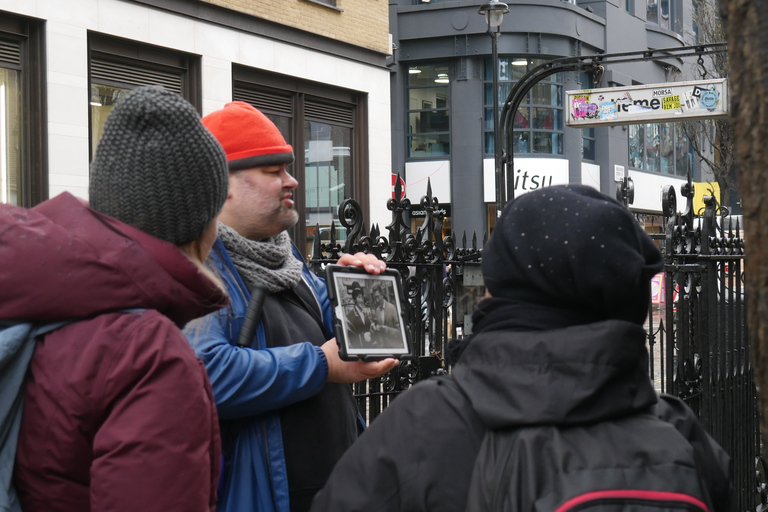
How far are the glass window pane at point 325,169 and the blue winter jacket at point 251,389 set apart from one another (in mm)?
12510

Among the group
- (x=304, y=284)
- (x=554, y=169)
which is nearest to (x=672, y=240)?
(x=304, y=284)

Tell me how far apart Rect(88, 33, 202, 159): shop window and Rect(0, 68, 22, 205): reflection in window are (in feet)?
3.30

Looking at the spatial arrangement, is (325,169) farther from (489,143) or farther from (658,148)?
(658,148)

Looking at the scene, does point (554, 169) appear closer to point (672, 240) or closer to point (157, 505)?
point (672, 240)

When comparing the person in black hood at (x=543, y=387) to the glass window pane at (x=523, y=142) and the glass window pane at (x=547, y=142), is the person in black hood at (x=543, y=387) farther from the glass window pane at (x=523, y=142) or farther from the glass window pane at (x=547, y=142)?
the glass window pane at (x=547, y=142)

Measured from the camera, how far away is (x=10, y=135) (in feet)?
34.8

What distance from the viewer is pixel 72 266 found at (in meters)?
1.61

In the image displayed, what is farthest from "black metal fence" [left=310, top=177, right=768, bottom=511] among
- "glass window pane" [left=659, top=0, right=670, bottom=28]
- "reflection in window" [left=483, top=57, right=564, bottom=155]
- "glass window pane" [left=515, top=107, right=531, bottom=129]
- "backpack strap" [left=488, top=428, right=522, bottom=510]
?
"glass window pane" [left=659, top=0, right=670, bottom=28]

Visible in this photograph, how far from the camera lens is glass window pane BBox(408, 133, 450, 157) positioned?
30.8 m

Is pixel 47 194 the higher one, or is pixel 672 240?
pixel 47 194

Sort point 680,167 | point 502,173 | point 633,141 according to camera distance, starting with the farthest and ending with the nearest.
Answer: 1. point 680,167
2. point 633,141
3. point 502,173

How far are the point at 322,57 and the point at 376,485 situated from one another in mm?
13825

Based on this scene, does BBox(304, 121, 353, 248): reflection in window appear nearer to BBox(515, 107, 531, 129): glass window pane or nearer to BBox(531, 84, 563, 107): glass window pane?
BBox(515, 107, 531, 129): glass window pane

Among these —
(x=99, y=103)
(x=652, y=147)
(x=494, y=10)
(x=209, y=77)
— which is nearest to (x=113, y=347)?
(x=99, y=103)
